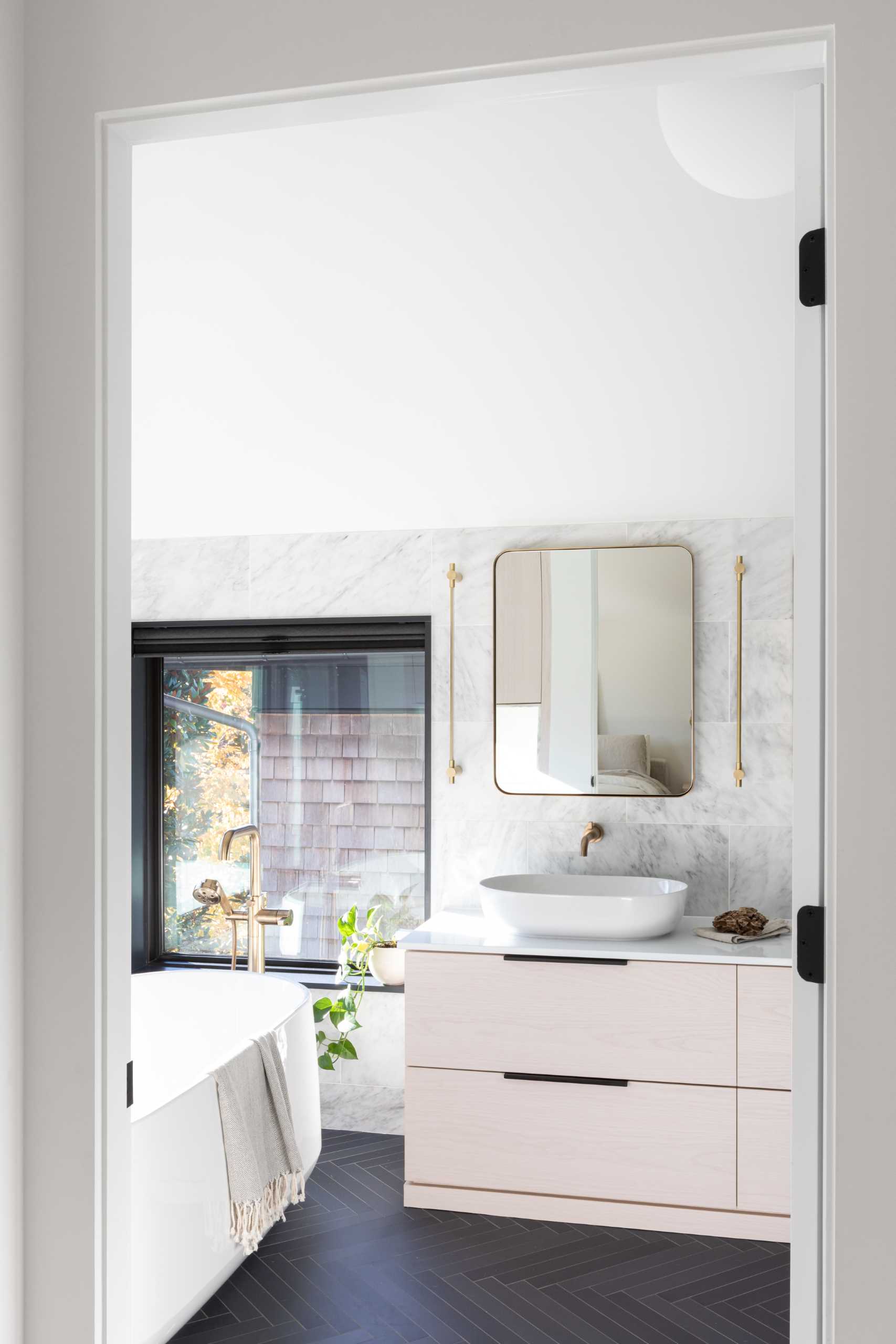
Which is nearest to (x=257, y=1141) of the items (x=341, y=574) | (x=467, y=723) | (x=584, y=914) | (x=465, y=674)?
(x=584, y=914)

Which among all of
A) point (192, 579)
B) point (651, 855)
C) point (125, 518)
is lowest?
point (651, 855)

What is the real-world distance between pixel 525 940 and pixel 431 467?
1.56 m

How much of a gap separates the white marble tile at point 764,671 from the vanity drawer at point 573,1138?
1.23 meters

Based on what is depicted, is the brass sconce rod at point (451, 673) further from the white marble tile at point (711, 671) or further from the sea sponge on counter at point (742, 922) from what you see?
the sea sponge on counter at point (742, 922)

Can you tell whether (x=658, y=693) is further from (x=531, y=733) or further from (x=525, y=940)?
(x=525, y=940)

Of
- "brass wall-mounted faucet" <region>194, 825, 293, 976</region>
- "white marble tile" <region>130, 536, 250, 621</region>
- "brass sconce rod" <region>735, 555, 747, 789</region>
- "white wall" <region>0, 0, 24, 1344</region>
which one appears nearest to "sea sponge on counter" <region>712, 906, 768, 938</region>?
"brass sconce rod" <region>735, 555, 747, 789</region>

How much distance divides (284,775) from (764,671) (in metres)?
1.85

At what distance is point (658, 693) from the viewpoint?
365 centimetres

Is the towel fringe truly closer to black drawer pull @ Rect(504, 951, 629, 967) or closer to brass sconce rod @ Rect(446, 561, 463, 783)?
black drawer pull @ Rect(504, 951, 629, 967)

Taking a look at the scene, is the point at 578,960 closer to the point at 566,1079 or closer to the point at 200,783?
the point at 566,1079

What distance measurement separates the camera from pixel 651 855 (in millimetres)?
3650

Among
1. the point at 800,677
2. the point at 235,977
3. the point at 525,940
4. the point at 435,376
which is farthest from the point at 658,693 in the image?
the point at 800,677

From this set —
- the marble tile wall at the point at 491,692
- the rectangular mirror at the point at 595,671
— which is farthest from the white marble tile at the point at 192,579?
the rectangular mirror at the point at 595,671

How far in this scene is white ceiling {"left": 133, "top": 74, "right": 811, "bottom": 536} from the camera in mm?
2506
